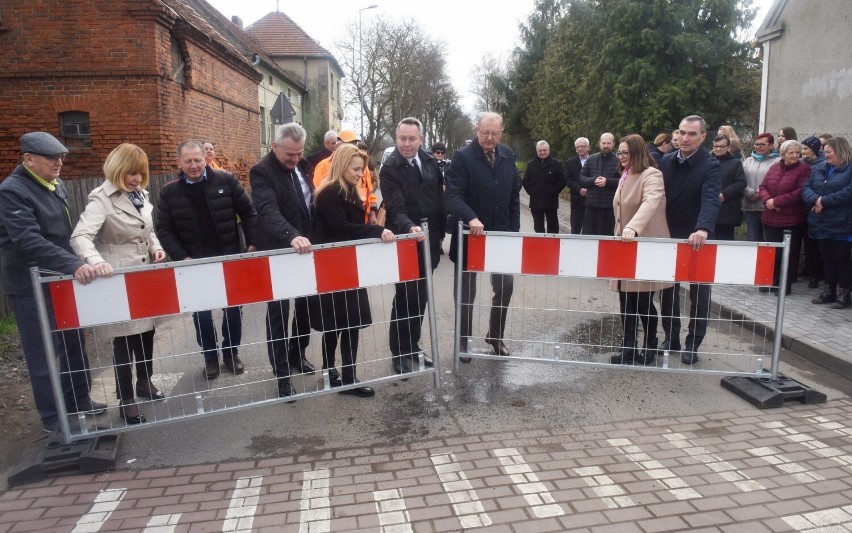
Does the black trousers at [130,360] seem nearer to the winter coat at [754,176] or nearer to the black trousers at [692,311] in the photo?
the black trousers at [692,311]

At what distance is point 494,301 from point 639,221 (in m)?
1.40

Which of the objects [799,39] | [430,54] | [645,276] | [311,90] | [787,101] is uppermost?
[430,54]

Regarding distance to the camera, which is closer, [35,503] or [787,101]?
[35,503]

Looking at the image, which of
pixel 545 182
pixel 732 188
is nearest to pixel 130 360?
pixel 732 188

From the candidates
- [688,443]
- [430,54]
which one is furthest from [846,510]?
[430,54]

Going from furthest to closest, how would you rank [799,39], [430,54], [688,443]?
[430,54] < [799,39] < [688,443]

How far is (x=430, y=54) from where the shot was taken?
48719 mm

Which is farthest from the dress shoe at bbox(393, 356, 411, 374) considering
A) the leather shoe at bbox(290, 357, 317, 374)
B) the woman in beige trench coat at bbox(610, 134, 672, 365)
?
the woman in beige trench coat at bbox(610, 134, 672, 365)

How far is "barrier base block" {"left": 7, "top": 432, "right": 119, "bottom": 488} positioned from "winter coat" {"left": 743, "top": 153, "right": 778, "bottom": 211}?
7.65m

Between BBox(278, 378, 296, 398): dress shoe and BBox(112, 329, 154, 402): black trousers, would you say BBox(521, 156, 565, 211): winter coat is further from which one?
BBox(112, 329, 154, 402): black trousers

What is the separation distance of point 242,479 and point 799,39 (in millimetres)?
14457

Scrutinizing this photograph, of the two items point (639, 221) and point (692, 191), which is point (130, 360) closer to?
point (639, 221)

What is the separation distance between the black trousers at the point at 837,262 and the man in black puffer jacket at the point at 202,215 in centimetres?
634

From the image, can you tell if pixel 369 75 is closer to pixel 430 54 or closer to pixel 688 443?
pixel 430 54
